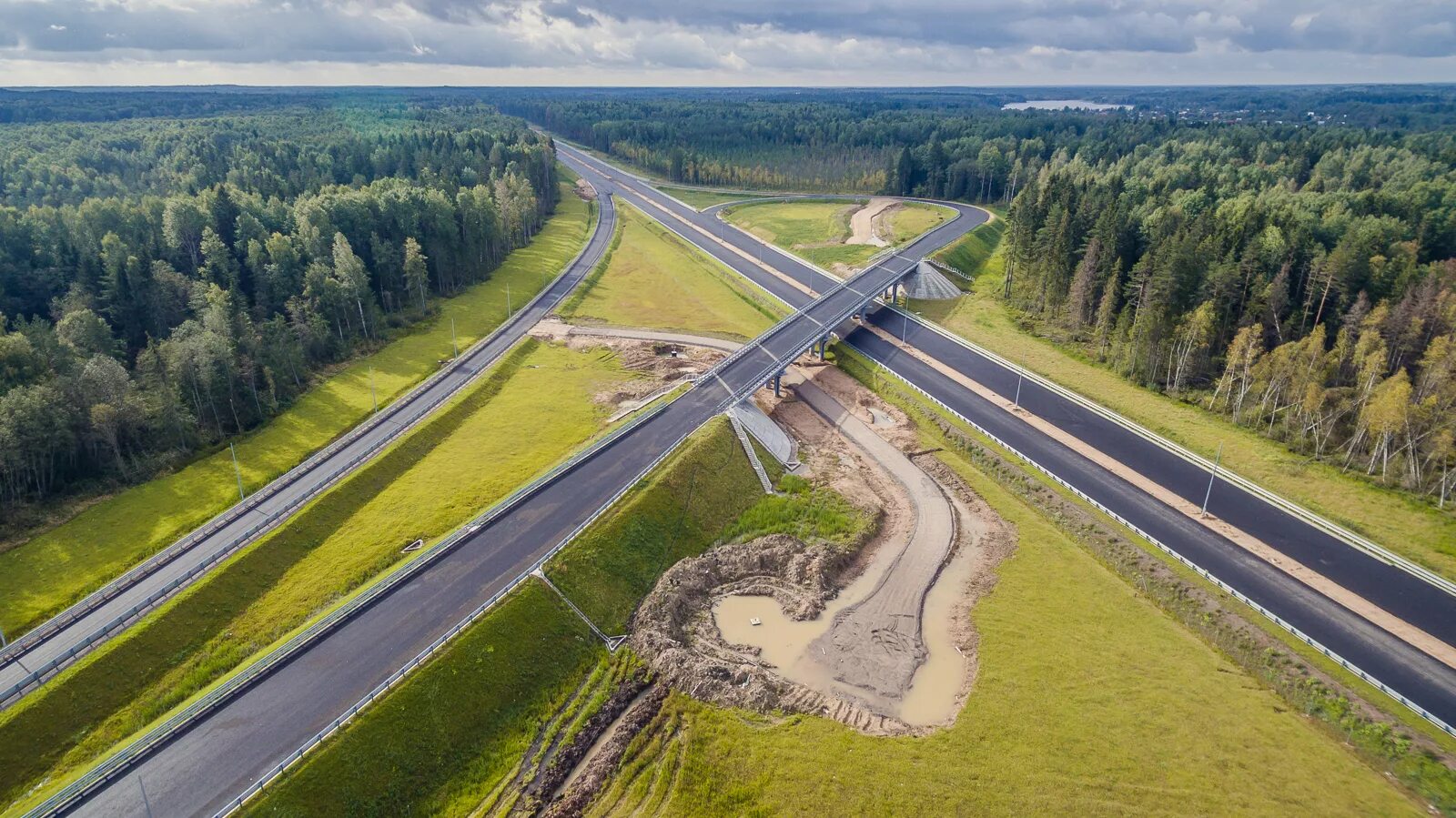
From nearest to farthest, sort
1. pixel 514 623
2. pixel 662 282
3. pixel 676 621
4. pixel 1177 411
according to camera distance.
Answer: pixel 514 623 → pixel 676 621 → pixel 1177 411 → pixel 662 282

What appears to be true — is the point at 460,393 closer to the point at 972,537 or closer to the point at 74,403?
the point at 74,403

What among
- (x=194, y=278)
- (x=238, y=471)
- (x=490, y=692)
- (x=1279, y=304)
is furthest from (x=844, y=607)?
(x=194, y=278)

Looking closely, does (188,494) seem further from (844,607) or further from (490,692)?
(844,607)

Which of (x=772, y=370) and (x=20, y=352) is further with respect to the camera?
(x=772, y=370)

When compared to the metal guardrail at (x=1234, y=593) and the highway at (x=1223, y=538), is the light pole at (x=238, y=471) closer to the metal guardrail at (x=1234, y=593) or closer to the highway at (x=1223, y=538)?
the metal guardrail at (x=1234, y=593)

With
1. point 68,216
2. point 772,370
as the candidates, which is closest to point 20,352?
point 68,216

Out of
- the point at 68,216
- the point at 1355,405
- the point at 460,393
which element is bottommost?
the point at 460,393

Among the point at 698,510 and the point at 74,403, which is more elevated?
the point at 74,403
